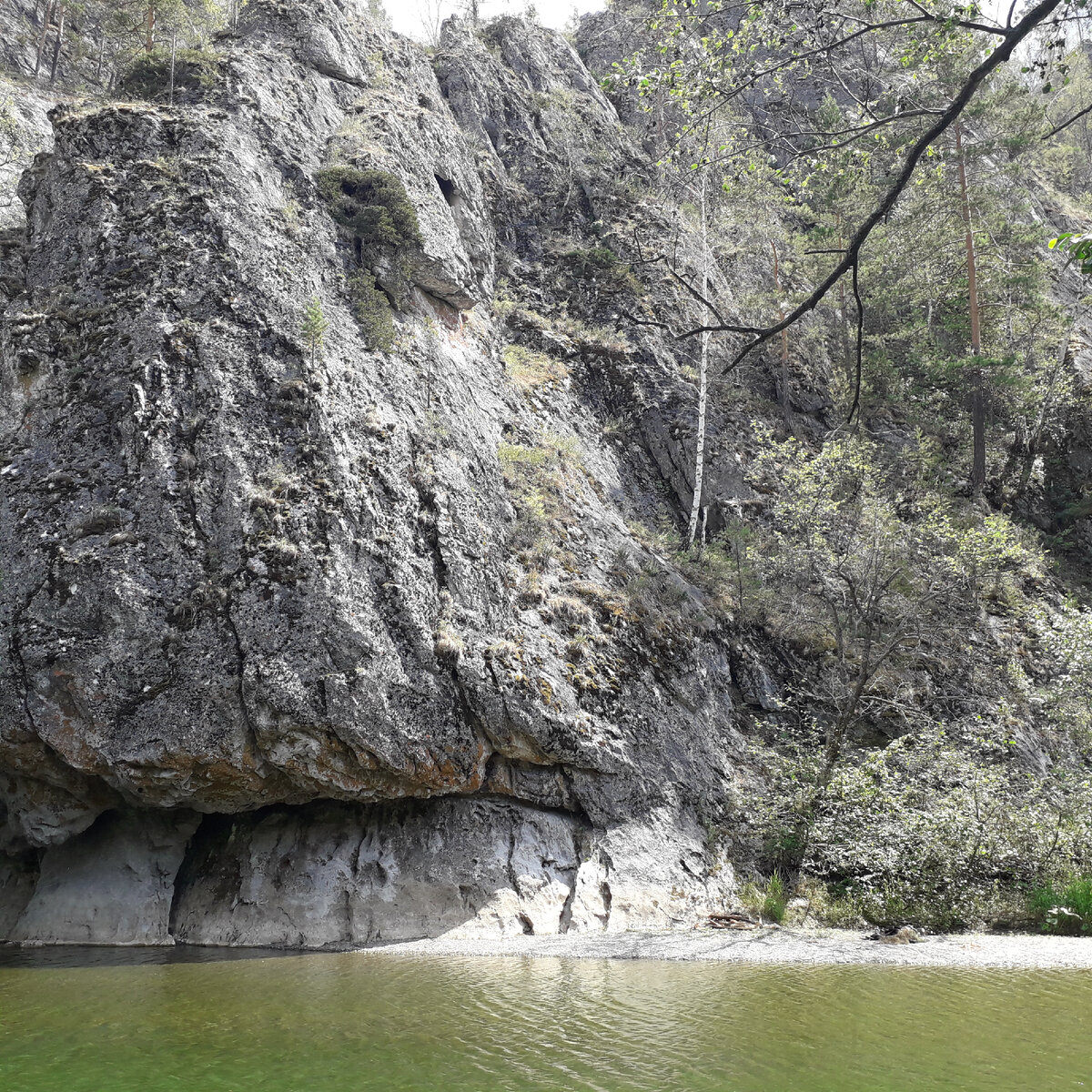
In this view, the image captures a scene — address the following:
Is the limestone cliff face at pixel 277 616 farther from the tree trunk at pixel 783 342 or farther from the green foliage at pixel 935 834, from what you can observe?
the tree trunk at pixel 783 342

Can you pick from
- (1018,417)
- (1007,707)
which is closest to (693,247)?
(1018,417)

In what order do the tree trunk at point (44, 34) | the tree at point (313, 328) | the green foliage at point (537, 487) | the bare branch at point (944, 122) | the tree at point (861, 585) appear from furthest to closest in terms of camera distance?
the tree trunk at point (44, 34) < the green foliage at point (537, 487) < the tree at point (861, 585) < the tree at point (313, 328) < the bare branch at point (944, 122)

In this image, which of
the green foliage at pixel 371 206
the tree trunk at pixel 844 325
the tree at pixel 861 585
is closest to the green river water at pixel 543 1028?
the tree at pixel 861 585

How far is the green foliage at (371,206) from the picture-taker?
17.5 metres

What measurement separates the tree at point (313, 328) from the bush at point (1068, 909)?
1487cm

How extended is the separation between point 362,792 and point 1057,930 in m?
10.5

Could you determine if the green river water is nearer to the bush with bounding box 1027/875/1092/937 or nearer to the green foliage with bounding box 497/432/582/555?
the bush with bounding box 1027/875/1092/937

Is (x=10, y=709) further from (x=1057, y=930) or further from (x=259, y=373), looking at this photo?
(x=1057, y=930)

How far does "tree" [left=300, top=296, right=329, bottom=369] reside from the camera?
46.6ft

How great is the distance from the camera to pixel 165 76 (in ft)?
56.0

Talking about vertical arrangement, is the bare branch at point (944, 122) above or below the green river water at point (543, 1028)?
above

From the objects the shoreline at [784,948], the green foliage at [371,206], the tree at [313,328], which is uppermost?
the green foliage at [371,206]

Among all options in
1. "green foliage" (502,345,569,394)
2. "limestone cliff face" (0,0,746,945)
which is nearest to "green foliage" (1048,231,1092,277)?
"limestone cliff face" (0,0,746,945)

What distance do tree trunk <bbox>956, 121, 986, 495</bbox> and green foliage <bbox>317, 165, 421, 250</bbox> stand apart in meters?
16.8
